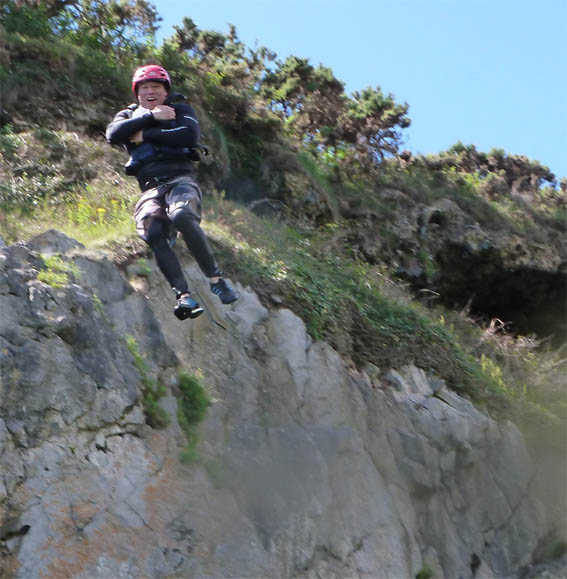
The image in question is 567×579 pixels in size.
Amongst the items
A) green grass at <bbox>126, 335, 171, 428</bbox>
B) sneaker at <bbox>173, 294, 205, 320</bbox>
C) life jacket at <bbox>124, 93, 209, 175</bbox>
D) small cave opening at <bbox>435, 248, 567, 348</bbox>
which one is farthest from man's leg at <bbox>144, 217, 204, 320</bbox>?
small cave opening at <bbox>435, 248, 567, 348</bbox>

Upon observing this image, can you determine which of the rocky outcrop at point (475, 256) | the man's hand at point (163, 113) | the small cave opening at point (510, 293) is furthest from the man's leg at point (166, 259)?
the small cave opening at point (510, 293)

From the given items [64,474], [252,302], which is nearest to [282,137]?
[252,302]

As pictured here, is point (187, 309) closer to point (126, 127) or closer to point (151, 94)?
point (126, 127)

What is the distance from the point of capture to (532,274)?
1759 cm

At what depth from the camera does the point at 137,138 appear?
28.6 ft

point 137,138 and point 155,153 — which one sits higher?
point 137,138

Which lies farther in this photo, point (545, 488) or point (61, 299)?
point (545, 488)

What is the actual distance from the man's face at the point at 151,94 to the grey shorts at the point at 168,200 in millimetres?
740

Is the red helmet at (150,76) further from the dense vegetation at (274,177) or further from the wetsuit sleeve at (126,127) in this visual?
the dense vegetation at (274,177)

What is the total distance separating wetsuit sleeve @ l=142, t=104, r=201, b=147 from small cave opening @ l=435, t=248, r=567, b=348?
28.6ft

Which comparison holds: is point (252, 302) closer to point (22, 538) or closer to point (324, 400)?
point (324, 400)

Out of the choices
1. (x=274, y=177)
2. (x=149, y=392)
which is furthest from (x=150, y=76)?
(x=274, y=177)

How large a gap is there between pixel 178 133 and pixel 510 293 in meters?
10.9

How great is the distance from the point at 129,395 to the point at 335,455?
8.16 feet
